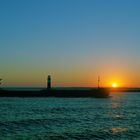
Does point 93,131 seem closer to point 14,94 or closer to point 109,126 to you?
point 109,126

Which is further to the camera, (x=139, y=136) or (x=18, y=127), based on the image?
(x=18, y=127)

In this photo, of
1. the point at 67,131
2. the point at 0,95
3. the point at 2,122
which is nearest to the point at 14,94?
the point at 0,95

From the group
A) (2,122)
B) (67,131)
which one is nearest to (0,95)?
(2,122)

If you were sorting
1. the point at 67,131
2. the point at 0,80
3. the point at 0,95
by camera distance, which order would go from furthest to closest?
the point at 0,80, the point at 0,95, the point at 67,131

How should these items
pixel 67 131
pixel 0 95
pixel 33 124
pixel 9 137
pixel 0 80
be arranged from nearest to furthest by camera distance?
pixel 9 137 < pixel 67 131 < pixel 33 124 < pixel 0 95 < pixel 0 80

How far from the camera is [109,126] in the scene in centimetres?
4994

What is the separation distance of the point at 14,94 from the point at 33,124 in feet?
301

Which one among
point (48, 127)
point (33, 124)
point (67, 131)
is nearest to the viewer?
point (67, 131)

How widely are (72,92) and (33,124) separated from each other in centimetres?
10008

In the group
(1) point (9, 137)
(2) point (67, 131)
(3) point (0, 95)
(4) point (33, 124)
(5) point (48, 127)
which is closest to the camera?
(1) point (9, 137)

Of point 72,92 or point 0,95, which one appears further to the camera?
point 72,92

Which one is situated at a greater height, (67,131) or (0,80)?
(0,80)

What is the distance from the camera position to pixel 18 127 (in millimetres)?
46844

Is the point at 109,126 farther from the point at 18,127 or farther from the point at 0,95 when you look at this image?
the point at 0,95
